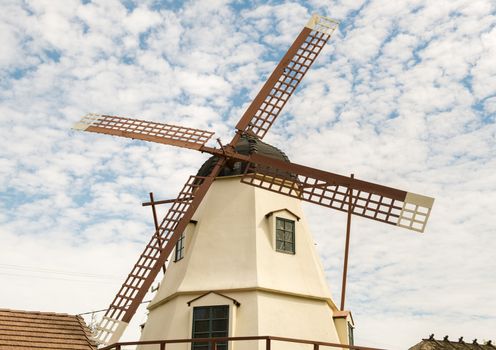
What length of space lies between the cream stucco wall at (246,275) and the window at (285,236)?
0.16m

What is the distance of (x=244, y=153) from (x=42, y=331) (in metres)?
6.87

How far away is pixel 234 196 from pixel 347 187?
3008mm

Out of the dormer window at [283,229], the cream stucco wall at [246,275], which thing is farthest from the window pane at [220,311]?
the dormer window at [283,229]

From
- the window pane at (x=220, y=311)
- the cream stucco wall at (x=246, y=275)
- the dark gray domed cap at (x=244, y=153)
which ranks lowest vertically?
the window pane at (x=220, y=311)

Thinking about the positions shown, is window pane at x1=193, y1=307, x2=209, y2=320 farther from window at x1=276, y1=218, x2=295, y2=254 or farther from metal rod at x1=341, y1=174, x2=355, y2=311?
metal rod at x1=341, y1=174, x2=355, y2=311

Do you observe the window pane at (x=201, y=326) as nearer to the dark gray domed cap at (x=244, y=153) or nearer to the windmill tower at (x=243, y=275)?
the windmill tower at (x=243, y=275)

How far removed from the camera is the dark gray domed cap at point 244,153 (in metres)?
15.5

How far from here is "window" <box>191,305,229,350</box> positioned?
1280cm

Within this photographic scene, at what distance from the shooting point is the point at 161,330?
13758 mm

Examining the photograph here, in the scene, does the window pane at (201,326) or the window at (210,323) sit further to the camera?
the window pane at (201,326)

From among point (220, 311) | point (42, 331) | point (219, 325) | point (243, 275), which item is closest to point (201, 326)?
point (219, 325)

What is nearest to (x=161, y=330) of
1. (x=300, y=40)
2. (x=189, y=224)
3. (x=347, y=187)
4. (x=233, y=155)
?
(x=189, y=224)

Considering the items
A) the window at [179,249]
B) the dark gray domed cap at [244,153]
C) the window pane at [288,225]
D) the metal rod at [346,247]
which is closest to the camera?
the metal rod at [346,247]

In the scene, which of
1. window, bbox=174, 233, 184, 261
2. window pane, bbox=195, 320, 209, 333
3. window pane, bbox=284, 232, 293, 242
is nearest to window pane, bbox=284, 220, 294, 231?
window pane, bbox=284, 232, 293, 242
